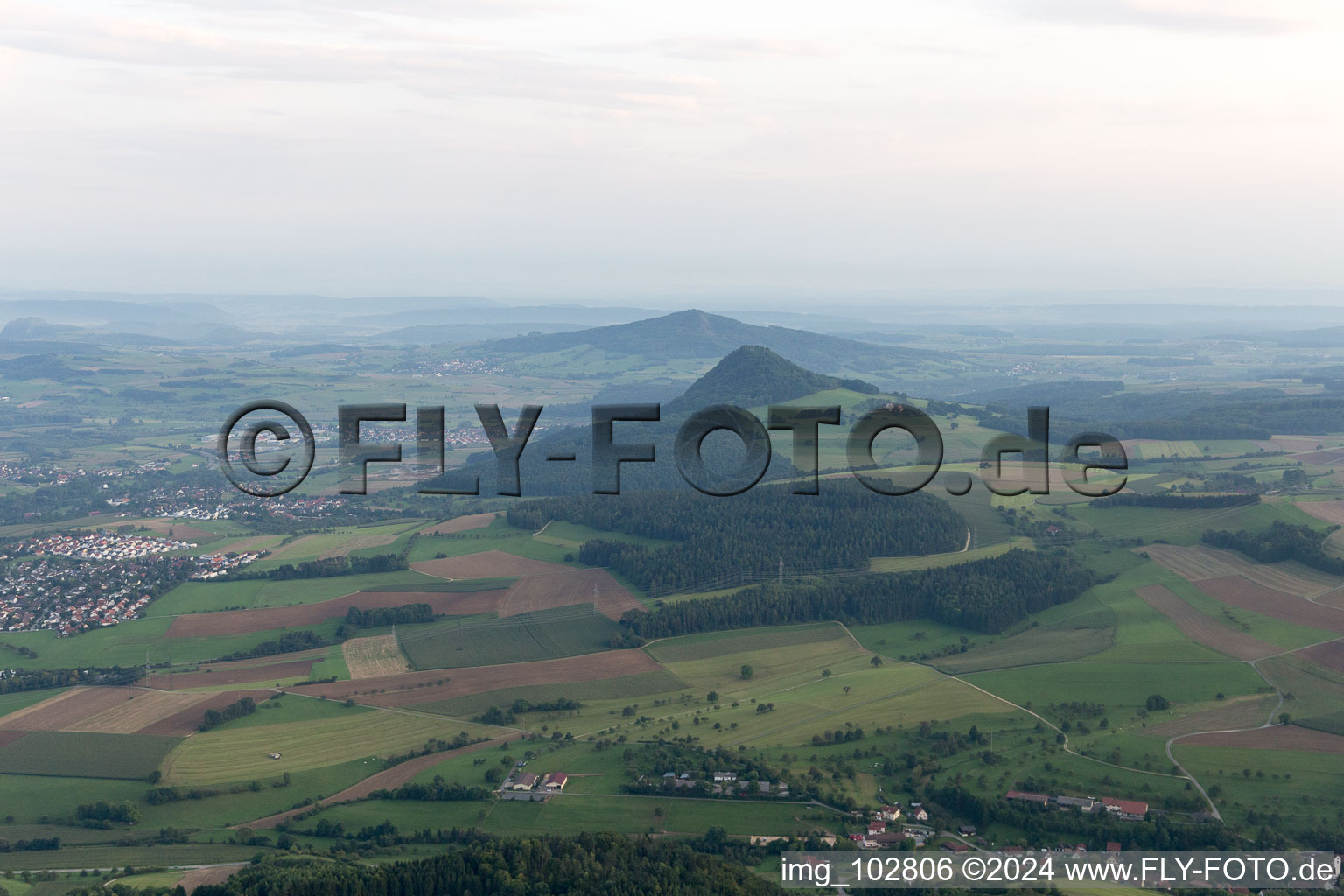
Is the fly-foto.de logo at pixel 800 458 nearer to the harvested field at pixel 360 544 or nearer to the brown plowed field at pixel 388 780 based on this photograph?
the harvested field at pixel 360 544

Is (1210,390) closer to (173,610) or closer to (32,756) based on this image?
(173,610)

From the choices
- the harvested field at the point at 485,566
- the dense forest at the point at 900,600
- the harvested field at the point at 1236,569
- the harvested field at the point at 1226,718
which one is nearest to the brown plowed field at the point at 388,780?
the dense forest at the point at 900,600

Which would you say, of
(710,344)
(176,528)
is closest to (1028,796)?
(176,528)

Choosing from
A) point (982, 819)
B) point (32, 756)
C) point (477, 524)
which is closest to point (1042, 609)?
point (982, 819)

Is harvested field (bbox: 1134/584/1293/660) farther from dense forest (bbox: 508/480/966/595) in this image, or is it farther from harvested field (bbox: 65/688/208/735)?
harvested field (bbox: 65/688/208/735)

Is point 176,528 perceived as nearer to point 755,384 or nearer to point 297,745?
point 297,745
